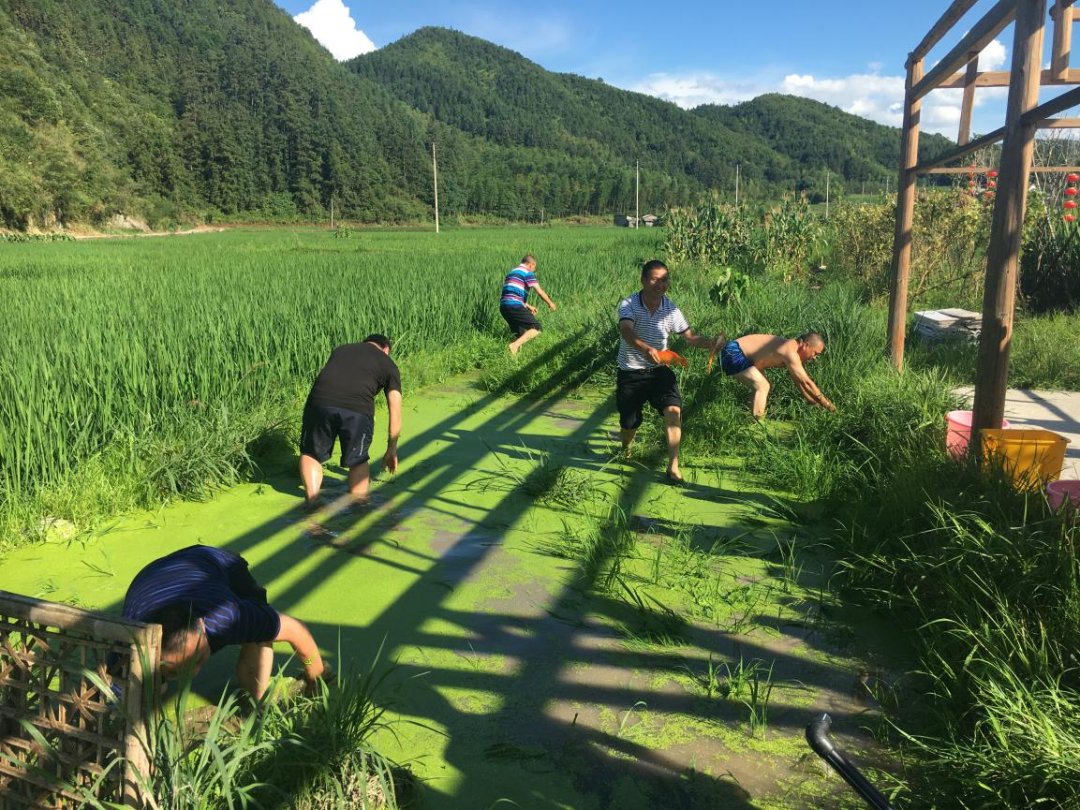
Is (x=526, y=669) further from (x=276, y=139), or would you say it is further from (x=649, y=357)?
(x=276, y=139)

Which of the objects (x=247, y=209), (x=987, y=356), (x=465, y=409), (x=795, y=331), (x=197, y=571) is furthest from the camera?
(x=247, y=209)

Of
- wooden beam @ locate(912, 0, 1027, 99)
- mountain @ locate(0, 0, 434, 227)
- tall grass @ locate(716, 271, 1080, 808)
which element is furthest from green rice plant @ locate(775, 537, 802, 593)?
mountain @ locate(0, 0, 434, 227)

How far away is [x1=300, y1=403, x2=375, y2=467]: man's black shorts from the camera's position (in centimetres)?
441

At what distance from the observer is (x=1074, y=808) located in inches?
66.4

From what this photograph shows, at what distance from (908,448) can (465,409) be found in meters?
3.86

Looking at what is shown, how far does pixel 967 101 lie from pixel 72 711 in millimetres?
6760

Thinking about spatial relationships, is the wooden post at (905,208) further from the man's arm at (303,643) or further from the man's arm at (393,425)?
the man's arm at (303,643)

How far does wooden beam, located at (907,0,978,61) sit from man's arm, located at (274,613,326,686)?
17.6 ft

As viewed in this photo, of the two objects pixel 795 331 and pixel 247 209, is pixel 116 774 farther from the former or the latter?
pixel 247 209

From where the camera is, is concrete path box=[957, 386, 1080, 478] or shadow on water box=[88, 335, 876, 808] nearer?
shadow on water box=[88, 335, 876, 808]

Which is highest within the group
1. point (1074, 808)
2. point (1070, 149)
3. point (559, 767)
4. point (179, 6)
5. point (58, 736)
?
point (179, 6)

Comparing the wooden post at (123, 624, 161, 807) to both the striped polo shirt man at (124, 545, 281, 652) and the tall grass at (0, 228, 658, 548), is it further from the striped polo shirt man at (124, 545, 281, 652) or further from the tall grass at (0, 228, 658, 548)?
the tall grass at (0, 228, 658, 548)

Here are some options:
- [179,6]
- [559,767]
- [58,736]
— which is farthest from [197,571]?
[179,6]

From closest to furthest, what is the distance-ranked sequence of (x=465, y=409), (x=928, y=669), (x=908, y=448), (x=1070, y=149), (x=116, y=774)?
(x=116, y=774)
(x=928, y=669)
(x=908, y=448)
(x=465, y=409)
(x=1070, y=149)
